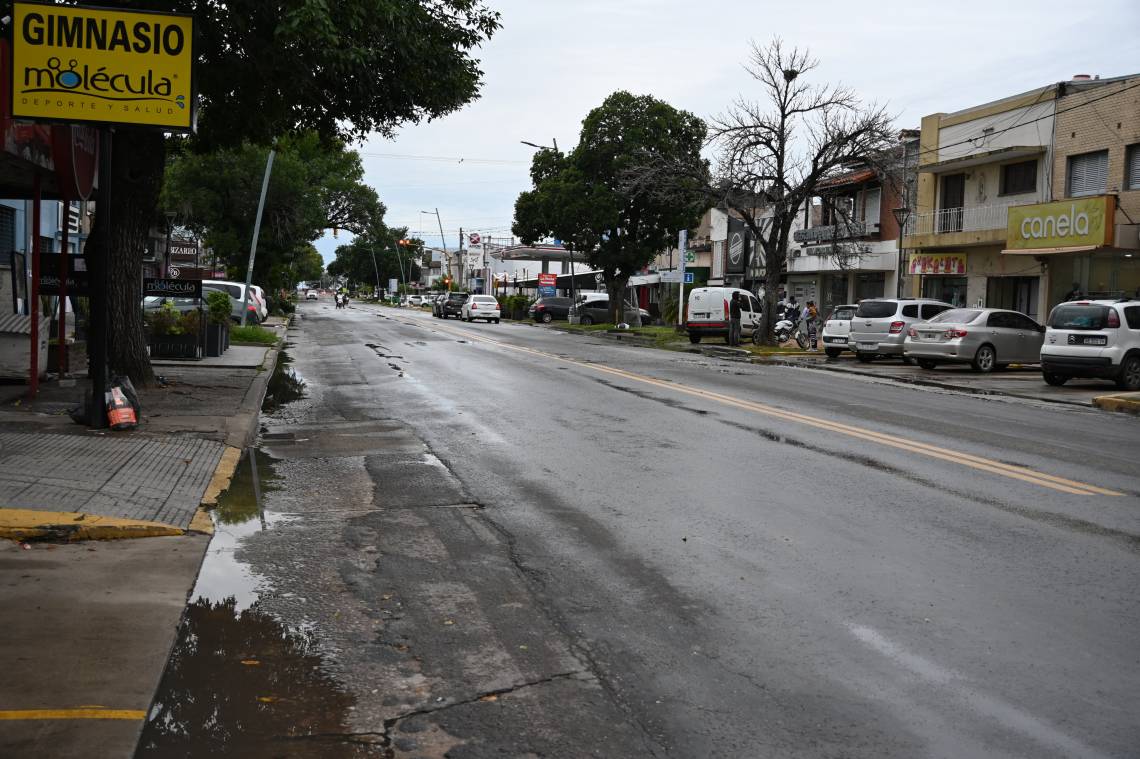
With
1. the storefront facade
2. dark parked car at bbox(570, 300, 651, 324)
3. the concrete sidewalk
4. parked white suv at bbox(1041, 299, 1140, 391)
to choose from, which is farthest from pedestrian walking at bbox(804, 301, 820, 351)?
the concrete sidewalk

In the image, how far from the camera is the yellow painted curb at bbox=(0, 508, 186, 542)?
655 centimetres

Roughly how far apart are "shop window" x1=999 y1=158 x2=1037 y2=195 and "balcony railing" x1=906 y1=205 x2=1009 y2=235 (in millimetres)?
615

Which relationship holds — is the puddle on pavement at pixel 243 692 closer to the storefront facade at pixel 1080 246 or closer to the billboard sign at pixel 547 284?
the storefront facade at pixel 1080 246

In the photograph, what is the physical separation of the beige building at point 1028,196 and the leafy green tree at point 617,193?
13588 mm

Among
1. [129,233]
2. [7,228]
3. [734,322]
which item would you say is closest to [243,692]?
[129,233]

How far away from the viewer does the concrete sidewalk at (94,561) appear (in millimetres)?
3996

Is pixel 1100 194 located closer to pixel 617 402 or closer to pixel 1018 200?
pixel 1018 200

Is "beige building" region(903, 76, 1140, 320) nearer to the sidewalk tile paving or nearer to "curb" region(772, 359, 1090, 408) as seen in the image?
"curb" region(772, 359, 1090, 408)

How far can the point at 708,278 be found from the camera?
56969mm

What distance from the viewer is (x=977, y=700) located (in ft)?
14.1

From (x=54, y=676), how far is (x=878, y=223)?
127ft

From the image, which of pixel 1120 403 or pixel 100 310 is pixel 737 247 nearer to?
pixel 1120 403

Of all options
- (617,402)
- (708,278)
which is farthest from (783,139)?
(708,278)

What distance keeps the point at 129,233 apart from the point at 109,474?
702 centimetres
